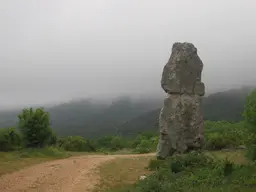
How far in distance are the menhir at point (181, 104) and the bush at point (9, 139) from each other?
51.0 ft

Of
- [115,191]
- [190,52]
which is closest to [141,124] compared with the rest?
[190,52]

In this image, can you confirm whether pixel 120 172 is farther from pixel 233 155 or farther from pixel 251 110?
pixel 251 110

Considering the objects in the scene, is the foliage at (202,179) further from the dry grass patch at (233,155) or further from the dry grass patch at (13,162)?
the dry grass patch at (13,162)

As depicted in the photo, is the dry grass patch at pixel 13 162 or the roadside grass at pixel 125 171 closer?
the roadside grass at pixel 125 171

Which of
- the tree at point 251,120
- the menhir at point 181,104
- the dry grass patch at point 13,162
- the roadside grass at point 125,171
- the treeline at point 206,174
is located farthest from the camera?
the menhir at point 181,104

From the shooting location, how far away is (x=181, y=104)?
21.7 meters

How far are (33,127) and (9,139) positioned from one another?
3.15m

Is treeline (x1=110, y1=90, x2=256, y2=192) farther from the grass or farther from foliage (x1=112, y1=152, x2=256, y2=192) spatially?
the grass

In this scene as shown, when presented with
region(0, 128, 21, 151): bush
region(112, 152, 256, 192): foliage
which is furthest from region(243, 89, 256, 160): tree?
region(0, 128, 21, 151): bush

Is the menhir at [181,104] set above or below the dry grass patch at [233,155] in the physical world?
above

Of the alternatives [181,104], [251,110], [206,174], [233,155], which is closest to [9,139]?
[181,104]

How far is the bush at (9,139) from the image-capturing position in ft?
101

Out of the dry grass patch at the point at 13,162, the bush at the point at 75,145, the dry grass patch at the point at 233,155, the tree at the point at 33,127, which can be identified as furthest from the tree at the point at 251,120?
the bush at the point at 75,145

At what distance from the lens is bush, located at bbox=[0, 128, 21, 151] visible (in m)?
30.9
